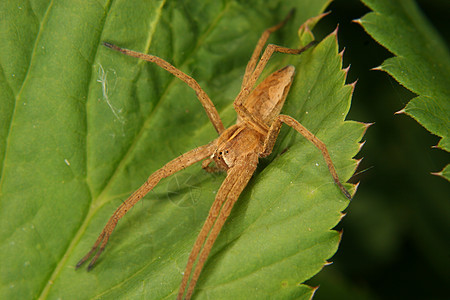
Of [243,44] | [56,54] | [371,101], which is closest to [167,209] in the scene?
[56,54]

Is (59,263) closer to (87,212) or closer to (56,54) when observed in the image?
(87,212)

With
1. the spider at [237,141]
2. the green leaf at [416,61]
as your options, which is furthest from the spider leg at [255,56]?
the green leaf at [416,61]

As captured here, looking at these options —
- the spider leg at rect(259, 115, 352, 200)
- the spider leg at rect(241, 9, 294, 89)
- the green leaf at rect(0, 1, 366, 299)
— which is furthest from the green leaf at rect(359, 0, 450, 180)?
the spider leg at rect(241, 9, 294, 89)

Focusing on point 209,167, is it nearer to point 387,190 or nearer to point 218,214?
point 218,214

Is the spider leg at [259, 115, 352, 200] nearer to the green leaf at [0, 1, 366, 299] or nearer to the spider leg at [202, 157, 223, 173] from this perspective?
the green leaf at [0, 1, 366, 299]

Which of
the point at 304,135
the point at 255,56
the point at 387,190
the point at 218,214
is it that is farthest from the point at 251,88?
the point at 387,190
